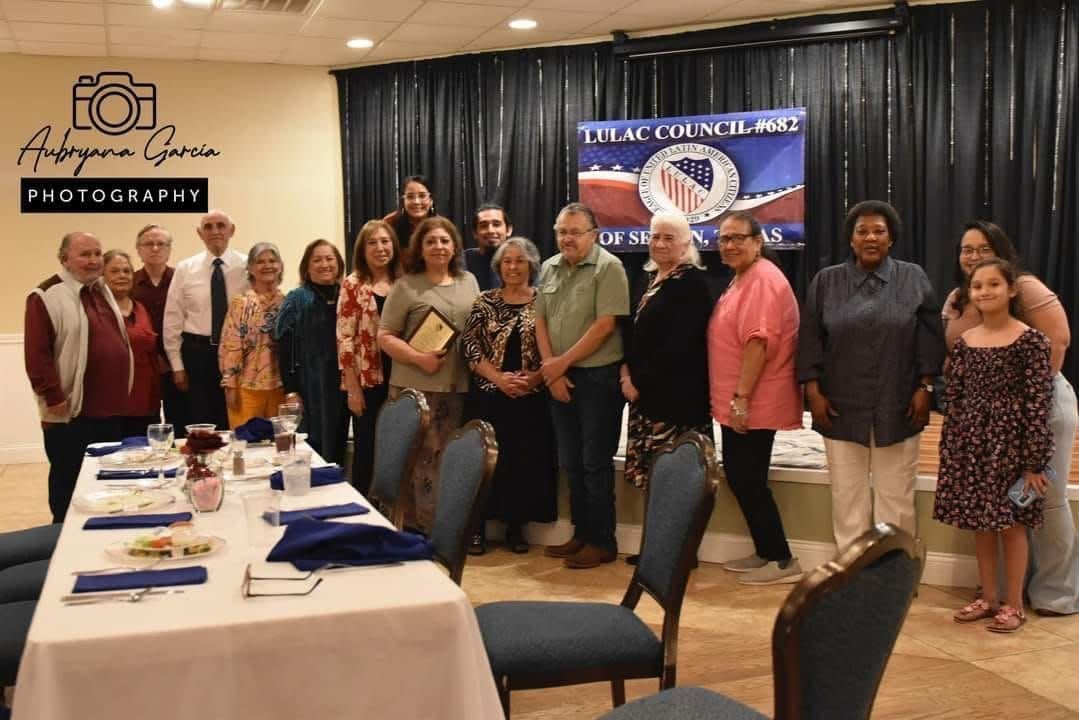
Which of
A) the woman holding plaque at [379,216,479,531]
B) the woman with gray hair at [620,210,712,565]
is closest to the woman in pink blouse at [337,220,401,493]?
the woman holding plaque at [379,216,479,531]

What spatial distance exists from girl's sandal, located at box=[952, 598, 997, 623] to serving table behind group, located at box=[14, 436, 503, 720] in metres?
2.41

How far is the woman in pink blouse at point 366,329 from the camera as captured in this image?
15.4 feet

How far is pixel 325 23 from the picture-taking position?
6629 millimetres

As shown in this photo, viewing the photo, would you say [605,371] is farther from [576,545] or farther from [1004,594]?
[1004,594]

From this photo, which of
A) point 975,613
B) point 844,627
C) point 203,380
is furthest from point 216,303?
point 844,627

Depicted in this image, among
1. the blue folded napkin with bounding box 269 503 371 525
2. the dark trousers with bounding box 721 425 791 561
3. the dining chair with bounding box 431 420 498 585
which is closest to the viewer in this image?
the blue folded napkin with bounding box 269 503 371 525

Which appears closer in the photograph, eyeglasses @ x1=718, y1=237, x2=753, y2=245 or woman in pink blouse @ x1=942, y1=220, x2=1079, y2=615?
woman in pink blouse @ x1=942, y1=220, x2=1079, y2=615

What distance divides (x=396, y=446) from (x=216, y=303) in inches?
88.7

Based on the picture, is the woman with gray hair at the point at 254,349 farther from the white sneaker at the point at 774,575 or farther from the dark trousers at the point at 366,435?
the white sneaker at the point at 774,575

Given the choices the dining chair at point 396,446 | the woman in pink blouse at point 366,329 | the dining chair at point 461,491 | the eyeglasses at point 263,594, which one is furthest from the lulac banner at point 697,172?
the eyeglasses at point 263,594

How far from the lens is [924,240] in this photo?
21.0ft

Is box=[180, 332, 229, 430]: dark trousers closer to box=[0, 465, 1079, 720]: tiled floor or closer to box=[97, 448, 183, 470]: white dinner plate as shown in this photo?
box=[0, 465, 1079, 720]: tiled floor

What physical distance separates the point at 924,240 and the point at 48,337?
4831 mm

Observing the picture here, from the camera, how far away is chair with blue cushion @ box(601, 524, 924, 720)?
1.44 meters
